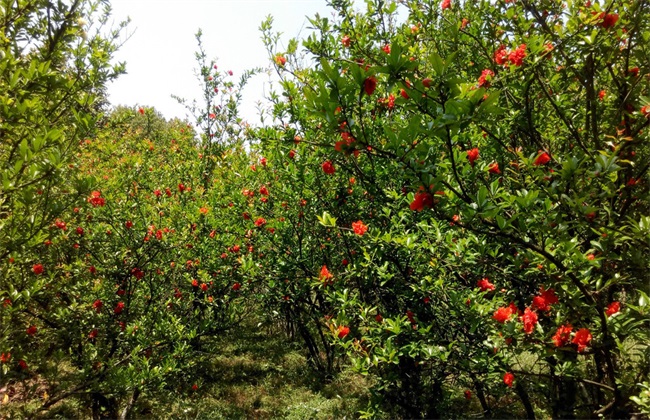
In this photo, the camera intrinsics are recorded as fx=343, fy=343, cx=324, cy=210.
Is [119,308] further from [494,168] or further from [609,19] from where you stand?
[609,19]

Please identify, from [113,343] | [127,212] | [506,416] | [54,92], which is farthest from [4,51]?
[506,416]

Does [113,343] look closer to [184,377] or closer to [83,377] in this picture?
[83,377]

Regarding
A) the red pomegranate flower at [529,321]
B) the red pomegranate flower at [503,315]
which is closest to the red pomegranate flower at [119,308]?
the red pomegranate flower at [503,315]

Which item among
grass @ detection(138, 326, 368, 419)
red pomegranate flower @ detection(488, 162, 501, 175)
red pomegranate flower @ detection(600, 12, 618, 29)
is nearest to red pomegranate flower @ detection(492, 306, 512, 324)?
red pomegranate flower @ detection(488, 162, 501, 175)

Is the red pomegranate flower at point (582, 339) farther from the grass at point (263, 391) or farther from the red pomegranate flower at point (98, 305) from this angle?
the red pomegranate flower at point (98, 305)

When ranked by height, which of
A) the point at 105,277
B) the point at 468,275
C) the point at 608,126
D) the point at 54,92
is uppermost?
the point at 54,92

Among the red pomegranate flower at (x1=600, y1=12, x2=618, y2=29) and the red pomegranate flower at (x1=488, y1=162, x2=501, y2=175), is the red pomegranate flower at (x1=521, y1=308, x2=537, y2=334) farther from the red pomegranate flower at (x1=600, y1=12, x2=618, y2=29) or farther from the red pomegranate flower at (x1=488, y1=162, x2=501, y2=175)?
the red pomegranate flower at (x1=600, y1=12, x2=618, y2=29)

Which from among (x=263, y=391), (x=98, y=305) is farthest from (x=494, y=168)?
(x=263, y=391)

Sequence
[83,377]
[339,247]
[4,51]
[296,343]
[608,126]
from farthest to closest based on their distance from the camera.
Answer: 1. [296,343]
2. [339,247]
3. [83,377]
4. [608,126]
5. [4,51]

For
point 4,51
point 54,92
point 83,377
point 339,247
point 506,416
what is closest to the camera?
point 4,51

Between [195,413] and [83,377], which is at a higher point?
[83,377]

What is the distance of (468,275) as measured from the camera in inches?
135

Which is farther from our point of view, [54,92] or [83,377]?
[83,377]

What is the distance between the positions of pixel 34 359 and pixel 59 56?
10.2 ft
